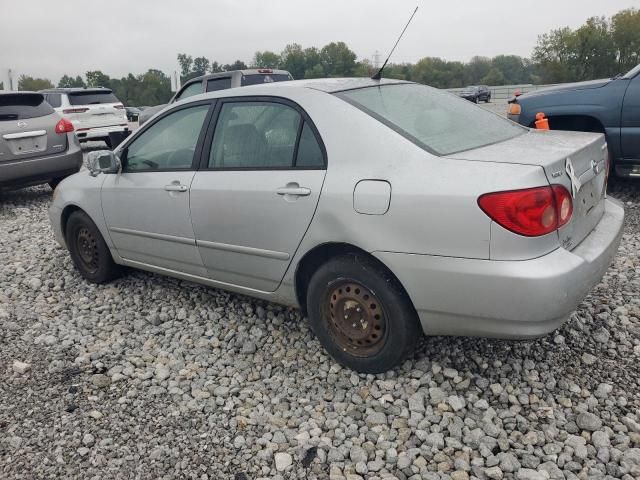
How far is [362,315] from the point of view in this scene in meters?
2.92

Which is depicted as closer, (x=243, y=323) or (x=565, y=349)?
(x=565, y=349)

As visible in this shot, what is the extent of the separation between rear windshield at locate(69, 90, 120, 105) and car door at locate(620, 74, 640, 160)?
484 inches

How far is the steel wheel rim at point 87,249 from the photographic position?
4645 mm

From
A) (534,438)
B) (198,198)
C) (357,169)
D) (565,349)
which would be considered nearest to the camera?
(534,438)

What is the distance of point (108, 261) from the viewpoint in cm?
456

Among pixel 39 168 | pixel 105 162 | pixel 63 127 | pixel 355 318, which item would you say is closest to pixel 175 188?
pixel 105 162

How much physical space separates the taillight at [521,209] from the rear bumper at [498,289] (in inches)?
5.6

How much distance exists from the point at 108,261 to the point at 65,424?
192 cm

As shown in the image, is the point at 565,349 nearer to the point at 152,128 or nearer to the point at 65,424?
the point at 65,424

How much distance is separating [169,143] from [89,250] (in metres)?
1.43

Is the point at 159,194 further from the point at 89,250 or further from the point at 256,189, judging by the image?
the point at 89,250

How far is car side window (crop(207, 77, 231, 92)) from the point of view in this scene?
10.6 meters

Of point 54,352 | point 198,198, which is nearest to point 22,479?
point 54,352

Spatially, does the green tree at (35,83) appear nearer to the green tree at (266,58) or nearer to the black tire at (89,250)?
the green tree at (266,58)
